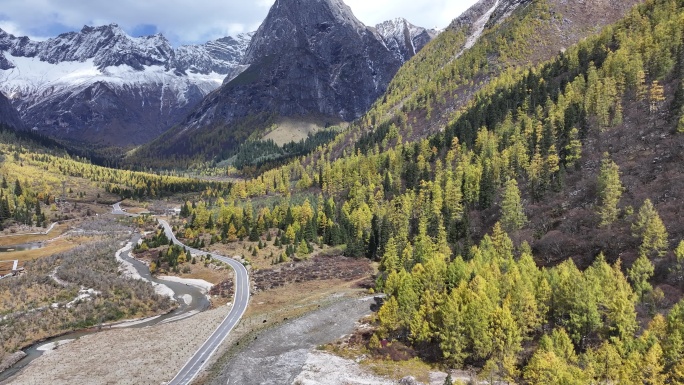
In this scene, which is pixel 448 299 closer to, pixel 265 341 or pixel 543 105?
pixel 265 341

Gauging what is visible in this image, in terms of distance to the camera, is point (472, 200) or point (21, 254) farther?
point (21, 254)

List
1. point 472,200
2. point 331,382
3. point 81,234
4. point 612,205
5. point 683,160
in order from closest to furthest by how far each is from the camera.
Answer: point 331,382, point 612,205, point 683,160, point 472,200, point 81,234

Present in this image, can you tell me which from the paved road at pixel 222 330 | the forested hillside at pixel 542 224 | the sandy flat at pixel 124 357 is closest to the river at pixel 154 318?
the sandy flat at pixel 124 357

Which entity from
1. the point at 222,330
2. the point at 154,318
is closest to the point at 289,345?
the point at 222,330

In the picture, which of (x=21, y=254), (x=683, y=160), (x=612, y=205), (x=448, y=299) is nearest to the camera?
(x=448, y=299)

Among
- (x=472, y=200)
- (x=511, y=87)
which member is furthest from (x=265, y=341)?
(x=511, y=87)

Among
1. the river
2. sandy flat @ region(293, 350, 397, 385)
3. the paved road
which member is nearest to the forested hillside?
sandy flat @ region(293, 350, 397, 385)

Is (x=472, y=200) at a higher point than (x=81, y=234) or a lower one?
higher
